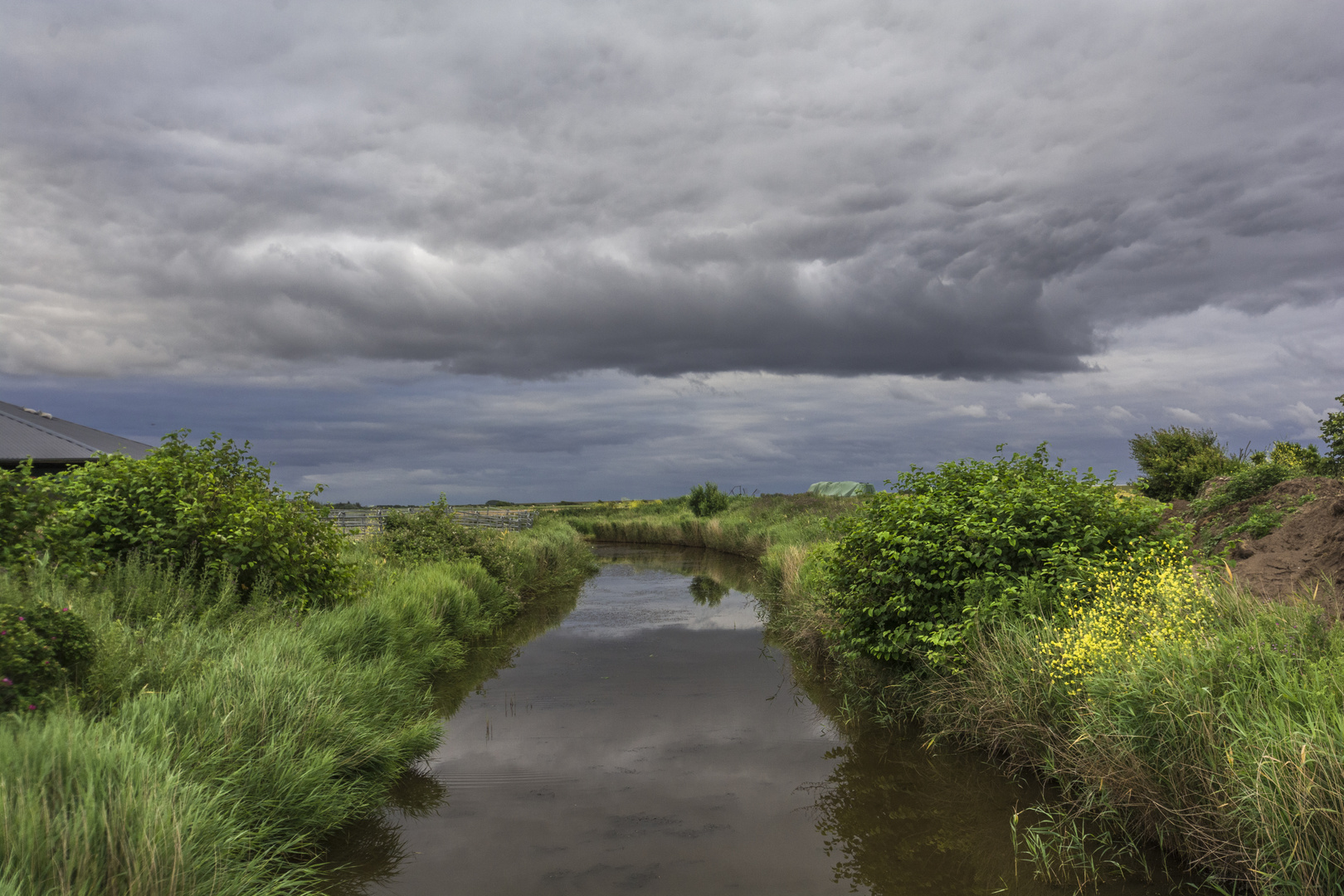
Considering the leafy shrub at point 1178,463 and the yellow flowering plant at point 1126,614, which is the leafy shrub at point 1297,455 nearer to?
the leafy shrub at point 1178,463

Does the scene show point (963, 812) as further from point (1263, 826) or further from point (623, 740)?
point (623, 740)

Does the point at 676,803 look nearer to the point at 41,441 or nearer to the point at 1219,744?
the point at 1219,744

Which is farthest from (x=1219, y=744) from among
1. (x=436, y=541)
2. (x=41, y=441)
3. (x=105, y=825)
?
(x=41, y=441)

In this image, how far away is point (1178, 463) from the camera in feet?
65.4

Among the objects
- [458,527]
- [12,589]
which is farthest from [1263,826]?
[458,527]

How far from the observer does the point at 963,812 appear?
258 inches

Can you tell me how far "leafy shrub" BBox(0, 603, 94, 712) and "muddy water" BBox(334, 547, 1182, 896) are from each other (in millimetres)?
2383

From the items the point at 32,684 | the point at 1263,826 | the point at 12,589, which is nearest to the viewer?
the point at 1263,826

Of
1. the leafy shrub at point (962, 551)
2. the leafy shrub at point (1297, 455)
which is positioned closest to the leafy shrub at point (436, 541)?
the leafy shrub at point (962, 551)

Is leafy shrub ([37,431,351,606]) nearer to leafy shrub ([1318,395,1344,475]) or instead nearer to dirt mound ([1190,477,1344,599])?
dirt mound ([1190,477,1344,599])

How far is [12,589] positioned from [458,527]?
12.5 metres

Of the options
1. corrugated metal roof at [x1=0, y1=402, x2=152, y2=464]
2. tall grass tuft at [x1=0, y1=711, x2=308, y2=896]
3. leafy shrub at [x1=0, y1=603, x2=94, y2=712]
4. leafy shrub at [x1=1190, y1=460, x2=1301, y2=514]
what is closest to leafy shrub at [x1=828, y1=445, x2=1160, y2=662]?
leafy shrub at [x1=1190, y1=460, x2=1301, y2=514]

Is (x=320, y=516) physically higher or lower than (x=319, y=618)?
higher

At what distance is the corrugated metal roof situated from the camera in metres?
23.1
